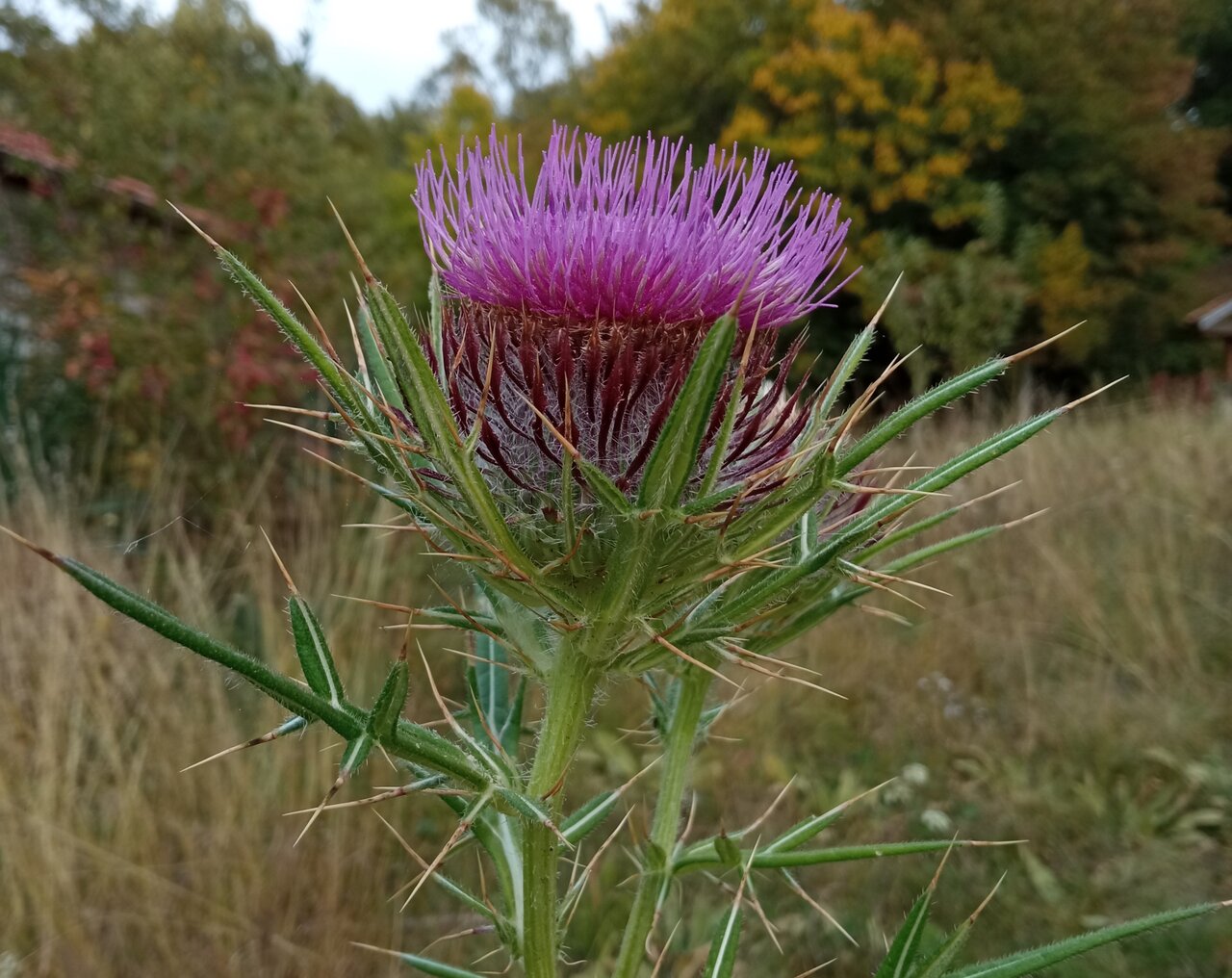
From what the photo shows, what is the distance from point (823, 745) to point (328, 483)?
3.37 metres

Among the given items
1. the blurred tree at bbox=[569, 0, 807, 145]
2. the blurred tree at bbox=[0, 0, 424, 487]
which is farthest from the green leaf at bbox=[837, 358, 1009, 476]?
the blurred tree at bbox=[569, 0, 807, 145]

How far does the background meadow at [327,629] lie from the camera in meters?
2.83

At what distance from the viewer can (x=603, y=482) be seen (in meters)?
0.77

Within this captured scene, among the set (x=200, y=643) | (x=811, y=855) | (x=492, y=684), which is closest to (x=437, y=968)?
(x=492, y=684)

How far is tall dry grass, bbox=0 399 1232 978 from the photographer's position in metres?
2.73

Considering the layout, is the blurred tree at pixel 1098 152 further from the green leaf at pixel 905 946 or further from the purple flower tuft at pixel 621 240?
the green leaf at pixel 905 946

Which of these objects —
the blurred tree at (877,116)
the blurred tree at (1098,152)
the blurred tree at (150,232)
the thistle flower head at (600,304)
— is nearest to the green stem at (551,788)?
the thistle flower head at (600,304)

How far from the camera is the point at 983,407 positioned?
8492mm

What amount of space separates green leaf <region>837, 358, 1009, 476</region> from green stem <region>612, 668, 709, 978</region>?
38 centimetres

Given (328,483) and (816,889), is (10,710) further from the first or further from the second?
(816,889)

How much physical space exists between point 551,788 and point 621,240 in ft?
2.01

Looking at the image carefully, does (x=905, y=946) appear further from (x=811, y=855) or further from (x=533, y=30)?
(x=533, y=30)

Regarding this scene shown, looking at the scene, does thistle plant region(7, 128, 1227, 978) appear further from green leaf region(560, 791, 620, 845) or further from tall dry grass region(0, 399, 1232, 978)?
tall dry grass region(0, 399, 1232, 978)

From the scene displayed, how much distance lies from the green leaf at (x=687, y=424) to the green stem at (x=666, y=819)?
38 centimetres
